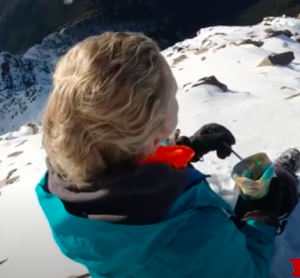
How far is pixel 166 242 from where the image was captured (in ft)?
6.28

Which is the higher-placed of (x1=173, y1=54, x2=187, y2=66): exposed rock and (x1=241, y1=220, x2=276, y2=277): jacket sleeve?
(x1=241, y1=220, x2=276, y2=277): jacket sleeve

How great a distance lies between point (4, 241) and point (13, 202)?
0.44m

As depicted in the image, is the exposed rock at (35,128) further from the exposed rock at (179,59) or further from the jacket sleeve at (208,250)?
the jacket sleeve at (208,250)

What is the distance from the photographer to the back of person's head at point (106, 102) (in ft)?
5.49

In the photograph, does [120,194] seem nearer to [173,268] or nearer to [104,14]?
[173,268]

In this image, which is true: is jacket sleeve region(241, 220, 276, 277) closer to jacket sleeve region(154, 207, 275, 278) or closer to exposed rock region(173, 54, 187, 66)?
jacket sleeve region(154, 207, 275, 278)

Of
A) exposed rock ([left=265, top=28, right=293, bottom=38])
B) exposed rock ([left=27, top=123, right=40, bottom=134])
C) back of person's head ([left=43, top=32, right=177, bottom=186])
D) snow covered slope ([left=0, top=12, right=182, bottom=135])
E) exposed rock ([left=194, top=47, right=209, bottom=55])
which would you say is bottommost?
snow covered slope ([left=0, top=12, right=182, bottom=135])

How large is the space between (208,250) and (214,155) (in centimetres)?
187

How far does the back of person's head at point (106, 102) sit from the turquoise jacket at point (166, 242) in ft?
0.65

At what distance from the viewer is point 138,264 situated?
193 centimetres

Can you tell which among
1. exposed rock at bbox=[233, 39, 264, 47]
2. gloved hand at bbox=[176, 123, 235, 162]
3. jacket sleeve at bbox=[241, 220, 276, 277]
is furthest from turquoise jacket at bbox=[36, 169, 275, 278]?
exposed rock at bbox=[233, 39, 264, 47]

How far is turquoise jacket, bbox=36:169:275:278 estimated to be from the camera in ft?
6.14

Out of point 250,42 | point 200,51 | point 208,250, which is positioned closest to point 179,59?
point 200,51

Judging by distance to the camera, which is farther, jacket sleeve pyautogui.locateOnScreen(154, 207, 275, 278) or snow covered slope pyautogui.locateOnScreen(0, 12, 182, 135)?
snow covered slope pyautogui.locateOnScreen(0, 12, 182, 135)
